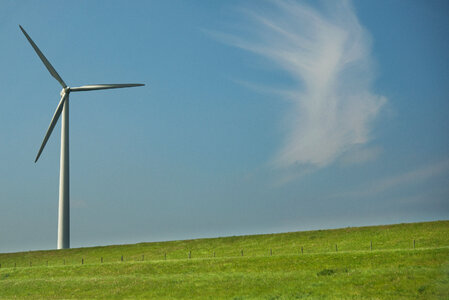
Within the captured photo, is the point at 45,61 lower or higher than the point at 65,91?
higher

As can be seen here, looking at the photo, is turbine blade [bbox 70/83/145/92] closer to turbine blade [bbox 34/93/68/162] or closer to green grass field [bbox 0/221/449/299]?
turbine blade [bbox 34/93/68/162]

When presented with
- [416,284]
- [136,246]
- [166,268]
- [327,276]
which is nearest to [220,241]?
[136,246]

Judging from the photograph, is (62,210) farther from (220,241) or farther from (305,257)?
(305,257)

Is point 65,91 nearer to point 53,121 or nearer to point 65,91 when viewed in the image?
point 65,91

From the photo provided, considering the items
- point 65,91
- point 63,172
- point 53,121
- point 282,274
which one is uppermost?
point 65,91

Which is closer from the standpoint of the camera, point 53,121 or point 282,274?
point 282,274

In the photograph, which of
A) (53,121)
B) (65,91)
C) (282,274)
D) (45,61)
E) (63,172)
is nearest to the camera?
(282,274)

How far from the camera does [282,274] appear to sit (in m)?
50.3

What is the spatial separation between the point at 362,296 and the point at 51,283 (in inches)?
1467

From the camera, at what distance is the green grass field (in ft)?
140

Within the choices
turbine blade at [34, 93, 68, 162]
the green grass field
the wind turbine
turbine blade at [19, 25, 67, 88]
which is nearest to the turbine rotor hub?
turbine blade at [34, 93, 68, 162]

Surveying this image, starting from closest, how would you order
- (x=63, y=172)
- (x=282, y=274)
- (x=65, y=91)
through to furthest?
(x=282, y=274) < (x=63, y=172) < (x=65, y=91)

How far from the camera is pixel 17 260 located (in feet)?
331

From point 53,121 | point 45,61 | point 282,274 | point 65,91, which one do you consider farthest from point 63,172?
point 282,274
